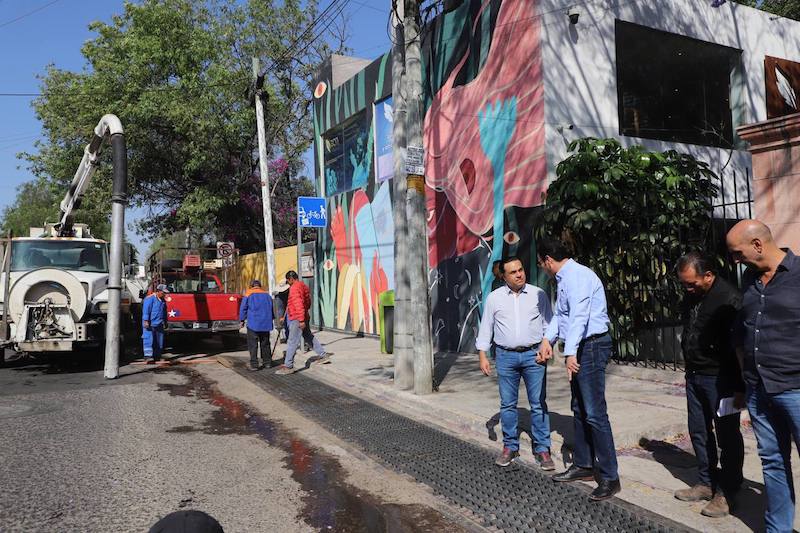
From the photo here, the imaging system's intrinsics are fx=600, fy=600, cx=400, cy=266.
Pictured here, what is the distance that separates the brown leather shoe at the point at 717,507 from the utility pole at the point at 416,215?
437 centimetres

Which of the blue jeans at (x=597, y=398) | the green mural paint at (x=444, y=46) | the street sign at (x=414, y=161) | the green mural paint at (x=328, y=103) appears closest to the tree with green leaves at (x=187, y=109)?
the green mural paint at (x=328, y=103)

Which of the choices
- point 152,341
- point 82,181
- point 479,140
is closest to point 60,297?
point 152,341

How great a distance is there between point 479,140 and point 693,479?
807cm

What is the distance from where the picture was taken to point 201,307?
14.2 meters

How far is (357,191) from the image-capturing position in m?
16.1

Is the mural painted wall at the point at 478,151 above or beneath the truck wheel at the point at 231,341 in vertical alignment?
above

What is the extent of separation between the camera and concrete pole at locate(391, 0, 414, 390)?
8.39 meters

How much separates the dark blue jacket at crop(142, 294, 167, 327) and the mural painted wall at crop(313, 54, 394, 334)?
16.7ft

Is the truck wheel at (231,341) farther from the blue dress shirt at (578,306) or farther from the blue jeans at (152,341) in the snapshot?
the blue dress shirt at (578,306)

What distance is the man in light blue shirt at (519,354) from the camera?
16.3 feet

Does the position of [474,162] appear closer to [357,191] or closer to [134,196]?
[357,191]

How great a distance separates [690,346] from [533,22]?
7.72 m

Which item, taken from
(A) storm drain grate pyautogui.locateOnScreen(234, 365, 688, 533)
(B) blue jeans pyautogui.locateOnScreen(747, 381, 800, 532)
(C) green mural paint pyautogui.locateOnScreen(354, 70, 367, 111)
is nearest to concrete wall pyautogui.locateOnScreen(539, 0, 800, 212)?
(A) storm drain grate pyautogui.locateOnScreen(234, 365, 688, 533)

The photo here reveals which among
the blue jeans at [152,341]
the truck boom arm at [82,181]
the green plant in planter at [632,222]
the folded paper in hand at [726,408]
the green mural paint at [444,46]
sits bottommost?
the blue jeans at [152,341]
